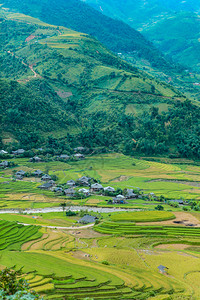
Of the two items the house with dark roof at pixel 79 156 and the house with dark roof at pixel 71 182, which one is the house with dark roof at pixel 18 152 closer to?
the house with dark roof at pixel 79 156

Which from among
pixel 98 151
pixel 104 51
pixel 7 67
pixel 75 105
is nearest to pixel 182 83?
pixel 104 51

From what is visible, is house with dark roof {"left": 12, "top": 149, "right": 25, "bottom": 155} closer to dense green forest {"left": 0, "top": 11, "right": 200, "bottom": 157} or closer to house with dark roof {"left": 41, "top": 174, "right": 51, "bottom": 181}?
dense green forest {"left": 0, "top": 11, "right": 200, "bottom": 157}

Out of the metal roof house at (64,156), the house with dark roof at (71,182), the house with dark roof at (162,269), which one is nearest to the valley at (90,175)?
the house with dark roof at (162,269)

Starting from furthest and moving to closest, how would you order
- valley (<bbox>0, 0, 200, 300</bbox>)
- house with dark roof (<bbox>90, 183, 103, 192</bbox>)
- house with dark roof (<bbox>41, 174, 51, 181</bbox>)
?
house with dark roof (<bbox>41, 174, 51, 181</bbox>) < house with dark roof (<bbox>90, 183, 103, 192</bbox>) < valley (<bbox>0, 0, 200, 300</bbox>)

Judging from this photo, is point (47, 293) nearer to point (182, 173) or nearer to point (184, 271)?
point (184, 271)

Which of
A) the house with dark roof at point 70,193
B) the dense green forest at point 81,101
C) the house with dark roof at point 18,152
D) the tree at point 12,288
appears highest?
the dense green forest at point 81,101

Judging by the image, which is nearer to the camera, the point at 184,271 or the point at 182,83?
the point at 184,271

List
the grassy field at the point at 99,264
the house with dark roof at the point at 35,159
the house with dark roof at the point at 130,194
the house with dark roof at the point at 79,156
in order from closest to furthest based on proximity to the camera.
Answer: the grassy field at the point at 99,264, the house with dark roof at the point at 130,194, the house with dark roof at the point at 35,159, the house with dark roof at the point at 79,156

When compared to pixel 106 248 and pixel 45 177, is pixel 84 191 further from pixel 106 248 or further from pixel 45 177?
pixel 106 248

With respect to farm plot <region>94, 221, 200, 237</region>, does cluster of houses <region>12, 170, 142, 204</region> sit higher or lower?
higher

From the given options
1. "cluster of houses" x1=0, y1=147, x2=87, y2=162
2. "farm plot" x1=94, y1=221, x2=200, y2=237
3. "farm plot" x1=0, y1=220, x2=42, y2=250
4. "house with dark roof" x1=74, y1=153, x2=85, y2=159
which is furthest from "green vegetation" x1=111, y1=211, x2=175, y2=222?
"house with dark roof" x1=74, y1=153, x2=85, y2=159

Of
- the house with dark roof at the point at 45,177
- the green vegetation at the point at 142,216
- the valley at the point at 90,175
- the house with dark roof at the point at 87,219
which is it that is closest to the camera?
the valley at the point at 90,175
